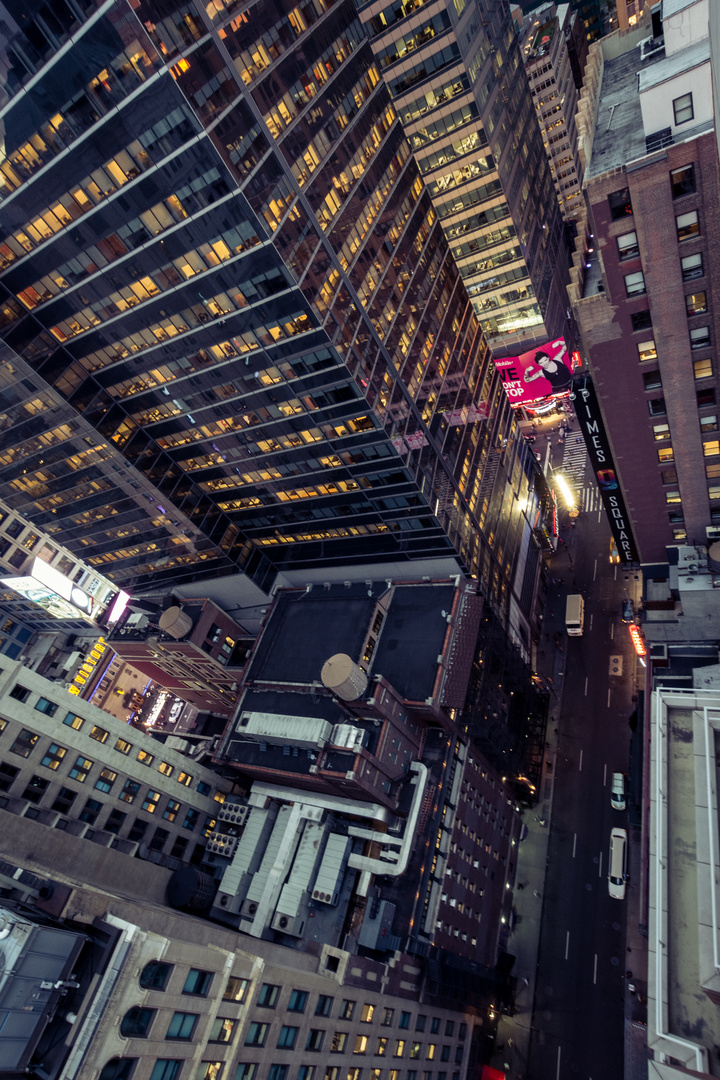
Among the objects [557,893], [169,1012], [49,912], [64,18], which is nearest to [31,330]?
[64,18]

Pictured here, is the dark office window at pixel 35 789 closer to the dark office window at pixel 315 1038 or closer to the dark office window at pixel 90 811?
the dark office window at pixel 90 811

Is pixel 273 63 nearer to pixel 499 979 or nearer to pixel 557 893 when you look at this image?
pixel 557 893

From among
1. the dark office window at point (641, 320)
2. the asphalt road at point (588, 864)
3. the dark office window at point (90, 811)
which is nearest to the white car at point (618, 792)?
the asphalt road at point (588, 864)

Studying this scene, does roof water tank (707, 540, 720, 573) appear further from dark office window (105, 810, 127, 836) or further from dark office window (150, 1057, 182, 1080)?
dark office window (105, 810, 127, 836)

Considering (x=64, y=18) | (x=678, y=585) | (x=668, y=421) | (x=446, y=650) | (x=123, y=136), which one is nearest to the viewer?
(x=64, y=18)

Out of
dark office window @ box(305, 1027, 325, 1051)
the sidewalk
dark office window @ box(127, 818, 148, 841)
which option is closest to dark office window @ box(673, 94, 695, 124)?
the sidewalk

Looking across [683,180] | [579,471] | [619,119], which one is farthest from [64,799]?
[579,471]
